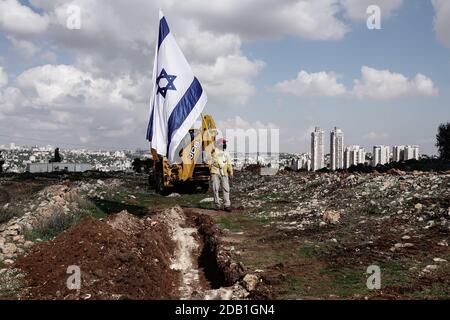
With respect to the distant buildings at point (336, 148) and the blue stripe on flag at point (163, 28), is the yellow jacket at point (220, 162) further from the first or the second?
the distant buildings at point (336, 148)

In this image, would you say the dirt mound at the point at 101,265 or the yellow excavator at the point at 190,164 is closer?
the dirt mound at the point at 101,265

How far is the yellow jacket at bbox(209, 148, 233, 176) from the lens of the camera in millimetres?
14594

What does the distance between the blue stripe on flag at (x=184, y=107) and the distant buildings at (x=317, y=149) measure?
6468 cm

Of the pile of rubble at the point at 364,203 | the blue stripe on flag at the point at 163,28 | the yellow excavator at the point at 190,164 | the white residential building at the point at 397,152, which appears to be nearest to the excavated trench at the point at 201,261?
the yellow excavator at the point at 190,164

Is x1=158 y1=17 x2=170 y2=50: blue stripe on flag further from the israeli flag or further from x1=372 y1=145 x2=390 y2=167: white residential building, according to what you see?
x1=372 y1=145 x2=390 y2=167: white residential building

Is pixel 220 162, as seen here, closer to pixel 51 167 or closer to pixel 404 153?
pixel 404 153

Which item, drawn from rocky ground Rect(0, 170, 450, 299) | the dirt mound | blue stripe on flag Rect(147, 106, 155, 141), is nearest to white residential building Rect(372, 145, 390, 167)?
rocky ground Rect(0, 170, 450, 299)

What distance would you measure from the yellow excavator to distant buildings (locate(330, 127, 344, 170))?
64.2 m

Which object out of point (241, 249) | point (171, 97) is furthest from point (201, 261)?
point (171, 97)

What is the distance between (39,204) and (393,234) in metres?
9.81

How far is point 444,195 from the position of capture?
40.2ft

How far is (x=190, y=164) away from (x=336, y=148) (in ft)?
216

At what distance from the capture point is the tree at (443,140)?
196 feet
